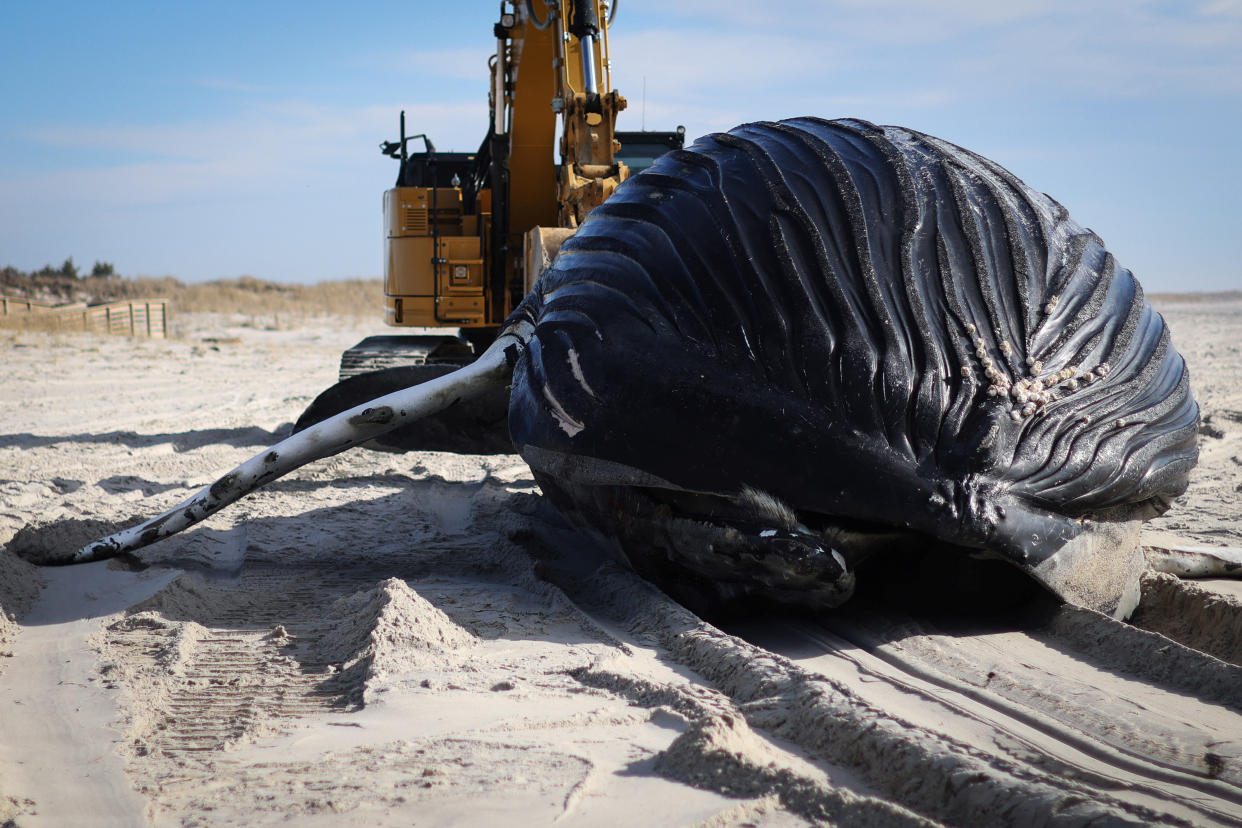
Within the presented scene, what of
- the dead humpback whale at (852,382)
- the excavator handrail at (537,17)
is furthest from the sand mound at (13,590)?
the excavator handrail at (537,17)

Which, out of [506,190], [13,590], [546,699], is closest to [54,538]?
[13,590]

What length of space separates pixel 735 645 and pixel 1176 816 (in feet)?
3.34

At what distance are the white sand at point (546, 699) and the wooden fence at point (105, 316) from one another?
16.6 m

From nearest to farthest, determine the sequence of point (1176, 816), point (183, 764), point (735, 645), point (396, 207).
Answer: point (1176, 816), point (183, 764), point (735, 645), point (396, 207)

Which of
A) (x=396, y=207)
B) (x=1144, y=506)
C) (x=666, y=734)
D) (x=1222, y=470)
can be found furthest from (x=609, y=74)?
(x=666, y=734)

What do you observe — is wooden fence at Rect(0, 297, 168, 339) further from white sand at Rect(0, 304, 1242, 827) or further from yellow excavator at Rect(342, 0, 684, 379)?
white sand at Rect(0, 304, 1242, 827)

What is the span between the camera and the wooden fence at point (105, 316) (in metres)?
18.5

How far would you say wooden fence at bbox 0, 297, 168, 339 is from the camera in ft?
60.7

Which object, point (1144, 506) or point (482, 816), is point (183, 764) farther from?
point (1144, 506)

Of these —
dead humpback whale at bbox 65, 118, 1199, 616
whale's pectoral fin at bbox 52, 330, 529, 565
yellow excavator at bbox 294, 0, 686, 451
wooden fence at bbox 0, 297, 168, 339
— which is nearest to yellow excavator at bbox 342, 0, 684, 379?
yellow excavator at bbox 294, 0, 686, 451

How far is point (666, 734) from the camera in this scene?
200cm

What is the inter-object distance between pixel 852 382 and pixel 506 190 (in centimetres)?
608

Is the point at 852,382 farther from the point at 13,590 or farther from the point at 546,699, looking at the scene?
the point at 13,590

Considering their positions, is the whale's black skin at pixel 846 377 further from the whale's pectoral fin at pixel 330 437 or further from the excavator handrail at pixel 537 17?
the excavator handrail at pixel 537 17
